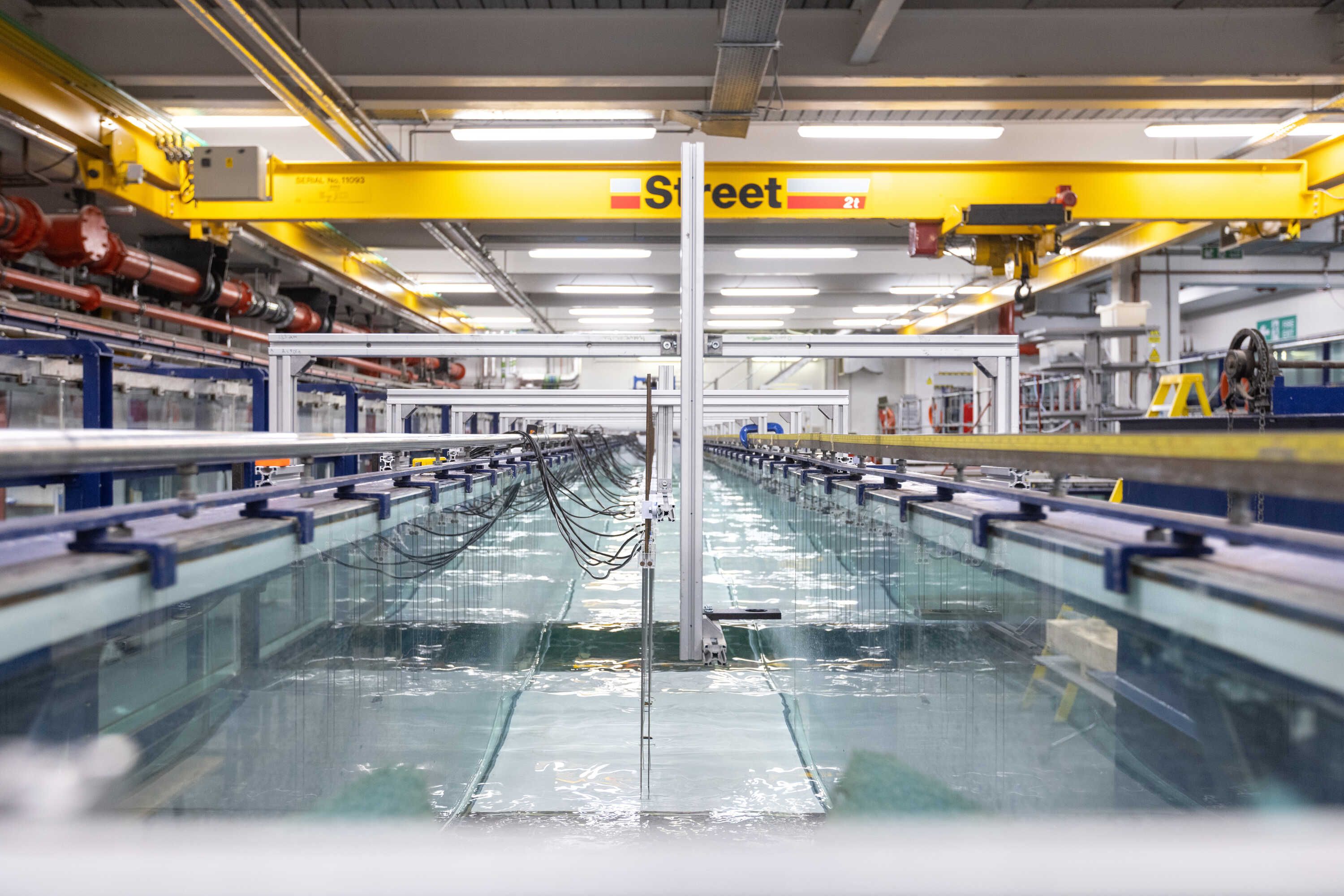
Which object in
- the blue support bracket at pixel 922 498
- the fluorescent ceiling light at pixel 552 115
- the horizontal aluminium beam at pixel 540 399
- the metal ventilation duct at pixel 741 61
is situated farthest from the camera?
the fluorescent ceiling light at pixel 552 115

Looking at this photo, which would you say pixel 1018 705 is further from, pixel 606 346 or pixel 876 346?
pixel 606 346

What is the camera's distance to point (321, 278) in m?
11.6

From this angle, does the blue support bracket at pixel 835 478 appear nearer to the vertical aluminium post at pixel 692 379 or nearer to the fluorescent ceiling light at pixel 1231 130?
the vertical aluminium post at pixel 692 379

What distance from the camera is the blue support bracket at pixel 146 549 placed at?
1.27 m

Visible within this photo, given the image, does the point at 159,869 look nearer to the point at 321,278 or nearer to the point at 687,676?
the point at 687,676

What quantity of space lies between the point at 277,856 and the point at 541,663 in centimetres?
547

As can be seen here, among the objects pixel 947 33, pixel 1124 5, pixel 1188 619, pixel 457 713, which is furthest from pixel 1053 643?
pixel 1124 5

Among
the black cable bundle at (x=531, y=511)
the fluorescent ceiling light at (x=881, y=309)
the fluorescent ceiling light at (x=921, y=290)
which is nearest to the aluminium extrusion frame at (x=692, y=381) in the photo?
the black cable bundle at (x=531, y=511)

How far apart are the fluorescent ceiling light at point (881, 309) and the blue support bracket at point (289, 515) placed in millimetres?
13673

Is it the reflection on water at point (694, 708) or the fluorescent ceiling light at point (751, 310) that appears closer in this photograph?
the reflection on water at point (694, 708)

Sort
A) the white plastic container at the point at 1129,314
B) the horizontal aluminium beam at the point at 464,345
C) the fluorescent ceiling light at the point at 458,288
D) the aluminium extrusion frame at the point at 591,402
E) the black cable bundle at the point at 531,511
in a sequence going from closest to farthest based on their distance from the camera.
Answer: the black cable bundle at the point at 531,511 → the horizontal aluminium beam at the point at 464,345 → the aluminium extrusion frame at the point at 591,402 → the white plastic container at the point at 1129,314 → the fluorescent ceiling light at the point at 458,288

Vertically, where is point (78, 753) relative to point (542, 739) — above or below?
above

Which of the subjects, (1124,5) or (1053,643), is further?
(1124,5)

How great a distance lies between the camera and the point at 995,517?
1871 mm
